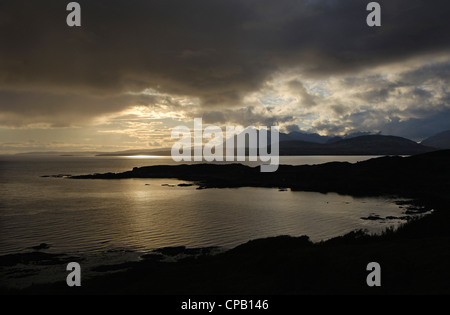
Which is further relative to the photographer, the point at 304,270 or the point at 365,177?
the point at 365,177

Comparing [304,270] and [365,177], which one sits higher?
[365,177]

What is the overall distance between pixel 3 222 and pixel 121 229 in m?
18.9

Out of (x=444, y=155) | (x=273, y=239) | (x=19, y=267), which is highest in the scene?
(x=444, y=155)

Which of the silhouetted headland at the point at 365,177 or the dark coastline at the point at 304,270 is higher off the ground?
the silhouetted headland at the point at 365,177

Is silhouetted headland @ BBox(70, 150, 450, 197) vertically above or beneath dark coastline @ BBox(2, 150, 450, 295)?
above

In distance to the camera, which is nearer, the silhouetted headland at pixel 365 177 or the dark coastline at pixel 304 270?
the dark coastline at pixel 304 270

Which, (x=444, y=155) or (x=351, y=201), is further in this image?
(x=444, y=155)

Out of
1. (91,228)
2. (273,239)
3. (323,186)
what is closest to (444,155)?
(323,186)

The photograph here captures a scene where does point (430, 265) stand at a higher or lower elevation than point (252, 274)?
higher

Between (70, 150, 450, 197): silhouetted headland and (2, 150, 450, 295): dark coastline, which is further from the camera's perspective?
(70, 150, 450, 197): silhouetted headland

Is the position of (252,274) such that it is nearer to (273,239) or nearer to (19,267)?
(273,239)
